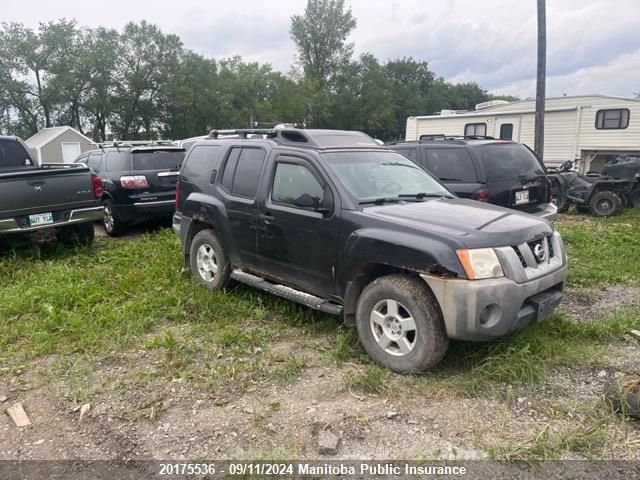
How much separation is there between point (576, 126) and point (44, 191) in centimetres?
1828

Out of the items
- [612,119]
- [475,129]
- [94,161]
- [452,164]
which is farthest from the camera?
[475,129]

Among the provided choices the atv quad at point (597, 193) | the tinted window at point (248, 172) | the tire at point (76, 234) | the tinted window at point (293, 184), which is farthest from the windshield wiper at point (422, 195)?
the atv quad at point (597, 193)

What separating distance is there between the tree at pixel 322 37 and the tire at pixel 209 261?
150ft

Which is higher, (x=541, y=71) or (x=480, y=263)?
(x=541, y=71)

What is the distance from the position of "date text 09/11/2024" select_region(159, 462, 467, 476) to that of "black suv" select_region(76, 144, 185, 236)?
665 cm

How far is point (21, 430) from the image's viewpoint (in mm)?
3297

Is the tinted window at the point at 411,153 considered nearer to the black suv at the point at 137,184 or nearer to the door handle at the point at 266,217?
the door handle at the point at 266,217

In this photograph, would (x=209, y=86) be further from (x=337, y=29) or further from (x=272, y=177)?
(x=272, y=177)

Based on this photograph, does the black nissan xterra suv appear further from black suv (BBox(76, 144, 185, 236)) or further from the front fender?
black suv (BBox(76, 144, 185, 236))

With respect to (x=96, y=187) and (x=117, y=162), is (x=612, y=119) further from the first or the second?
(x=96, y=187)

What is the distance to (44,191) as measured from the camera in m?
6.81

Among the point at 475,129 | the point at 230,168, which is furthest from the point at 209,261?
the point at 475,129

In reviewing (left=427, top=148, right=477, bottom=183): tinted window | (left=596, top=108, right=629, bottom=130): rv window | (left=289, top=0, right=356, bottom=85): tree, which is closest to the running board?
(left=427, top=148, right=477, bottom=183): tinted window

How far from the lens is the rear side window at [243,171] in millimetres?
5172
